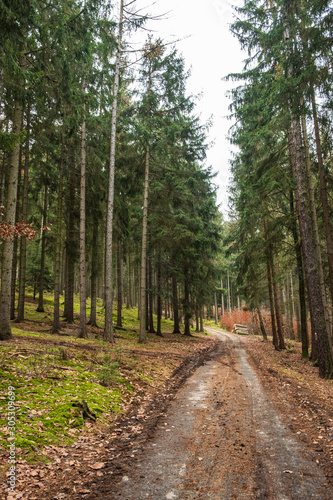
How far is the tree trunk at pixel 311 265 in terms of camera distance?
10.1m

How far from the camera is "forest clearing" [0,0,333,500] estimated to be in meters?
3.95

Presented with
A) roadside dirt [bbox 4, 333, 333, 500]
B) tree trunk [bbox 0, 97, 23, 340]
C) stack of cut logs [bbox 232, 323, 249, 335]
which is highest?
tree trunk [bbox 0, 97, 23, 340]

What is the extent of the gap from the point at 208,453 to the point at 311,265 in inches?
335

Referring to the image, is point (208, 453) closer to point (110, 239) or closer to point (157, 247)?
point (110, 239)

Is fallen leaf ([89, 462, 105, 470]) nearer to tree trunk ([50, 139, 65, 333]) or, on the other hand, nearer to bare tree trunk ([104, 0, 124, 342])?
bare tree trunk ([104, 0, 124, 342])

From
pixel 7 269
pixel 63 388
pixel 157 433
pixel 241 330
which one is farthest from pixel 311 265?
pixel 241 330

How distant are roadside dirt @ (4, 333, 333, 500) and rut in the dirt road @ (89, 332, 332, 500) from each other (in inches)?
0.5

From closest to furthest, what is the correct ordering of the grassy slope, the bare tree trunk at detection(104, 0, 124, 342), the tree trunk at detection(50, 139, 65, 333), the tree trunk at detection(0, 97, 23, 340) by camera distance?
the grassy slope → the tree trunk at detection(0, 97, 23, 340) → the bare tree trunk at detection(104, 0, 124, 342) → the tree trunk at detection(50, 139, 65, 333)

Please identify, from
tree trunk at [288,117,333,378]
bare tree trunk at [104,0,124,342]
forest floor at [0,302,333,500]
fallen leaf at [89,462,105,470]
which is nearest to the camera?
forest floor at [0,302,333,500]

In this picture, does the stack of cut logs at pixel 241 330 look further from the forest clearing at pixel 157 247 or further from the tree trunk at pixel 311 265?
the tree trunk at pixel 311 265

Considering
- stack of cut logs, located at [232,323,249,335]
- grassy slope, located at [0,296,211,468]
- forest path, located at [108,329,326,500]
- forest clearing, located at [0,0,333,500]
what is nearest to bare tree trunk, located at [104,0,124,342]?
forest clearing, located at [0,0,333,500]

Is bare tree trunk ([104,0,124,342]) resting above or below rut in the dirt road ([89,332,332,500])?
above

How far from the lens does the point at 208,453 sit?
4.29 meters

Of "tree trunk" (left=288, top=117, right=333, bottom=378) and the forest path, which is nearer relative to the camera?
the forest path
